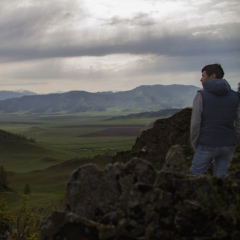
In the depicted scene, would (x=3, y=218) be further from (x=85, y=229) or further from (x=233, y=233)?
(x=233, y=233)

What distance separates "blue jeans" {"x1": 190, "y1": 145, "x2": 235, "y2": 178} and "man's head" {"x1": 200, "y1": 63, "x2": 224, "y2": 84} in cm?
184

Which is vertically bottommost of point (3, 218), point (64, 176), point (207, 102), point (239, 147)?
point (64, 176)

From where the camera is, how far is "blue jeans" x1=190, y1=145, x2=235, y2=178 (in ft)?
34.0

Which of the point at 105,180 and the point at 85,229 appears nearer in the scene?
the point at 85,229

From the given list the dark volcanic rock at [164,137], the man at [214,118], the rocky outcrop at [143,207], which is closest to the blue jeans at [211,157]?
the man at [214,118]

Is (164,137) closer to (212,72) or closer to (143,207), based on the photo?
(212,72)

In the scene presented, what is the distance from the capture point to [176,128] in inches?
1855

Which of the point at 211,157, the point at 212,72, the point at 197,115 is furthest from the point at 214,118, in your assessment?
the point at 212,72

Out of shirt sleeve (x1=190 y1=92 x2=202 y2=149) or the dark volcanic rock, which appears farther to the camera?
the dark volcanic rock

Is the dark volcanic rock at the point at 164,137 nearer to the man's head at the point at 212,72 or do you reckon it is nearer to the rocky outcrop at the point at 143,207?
the man's head at the point at 212,72

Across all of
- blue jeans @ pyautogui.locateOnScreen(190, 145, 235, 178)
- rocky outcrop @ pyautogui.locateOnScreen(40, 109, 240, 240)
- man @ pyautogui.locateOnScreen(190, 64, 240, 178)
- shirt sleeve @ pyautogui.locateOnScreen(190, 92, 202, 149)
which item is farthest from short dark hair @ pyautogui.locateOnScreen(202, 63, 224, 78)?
rocky outcrop @ pyautogui.locateOnScreen(40, 109, 240, 240)

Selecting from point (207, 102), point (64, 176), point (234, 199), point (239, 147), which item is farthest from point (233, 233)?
point (64, 176)

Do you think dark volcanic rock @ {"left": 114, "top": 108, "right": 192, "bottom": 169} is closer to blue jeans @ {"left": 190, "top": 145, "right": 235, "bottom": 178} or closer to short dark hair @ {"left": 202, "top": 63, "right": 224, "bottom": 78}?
blue jeans @ {"left": 190, "top": 145, "right": 235, "bottom": 178}

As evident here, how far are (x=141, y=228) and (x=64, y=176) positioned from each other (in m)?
107
